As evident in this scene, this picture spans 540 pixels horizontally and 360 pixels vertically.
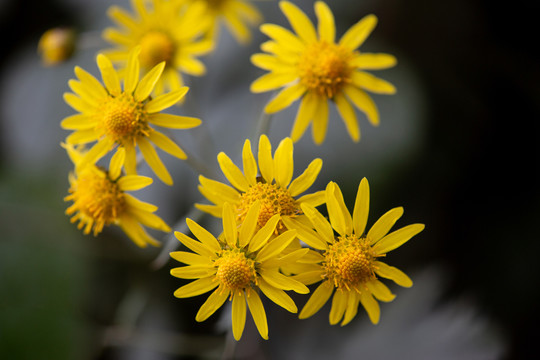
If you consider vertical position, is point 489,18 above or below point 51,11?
above

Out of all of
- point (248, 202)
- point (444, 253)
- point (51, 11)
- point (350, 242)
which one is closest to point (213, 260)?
point (248, 202)

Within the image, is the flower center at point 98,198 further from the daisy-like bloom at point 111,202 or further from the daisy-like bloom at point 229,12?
the daisy-like bloom at point 229,12

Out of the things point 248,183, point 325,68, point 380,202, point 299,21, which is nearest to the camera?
point 248,183

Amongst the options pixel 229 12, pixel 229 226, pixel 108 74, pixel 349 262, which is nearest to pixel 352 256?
pixel 349 262

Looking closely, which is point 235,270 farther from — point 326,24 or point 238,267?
point 326,24

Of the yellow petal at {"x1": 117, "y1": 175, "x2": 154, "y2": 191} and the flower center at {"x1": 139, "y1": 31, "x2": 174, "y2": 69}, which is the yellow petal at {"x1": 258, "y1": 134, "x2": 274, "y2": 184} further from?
the flower center at {"x1": 139, "y1": 31, "x2": 174, "y2": 69}

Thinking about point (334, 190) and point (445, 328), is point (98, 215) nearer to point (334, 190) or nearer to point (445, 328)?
point (334, 190)
